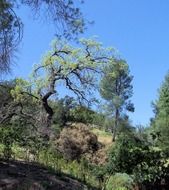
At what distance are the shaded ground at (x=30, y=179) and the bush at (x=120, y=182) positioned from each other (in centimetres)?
149

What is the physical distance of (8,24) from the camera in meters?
11.7

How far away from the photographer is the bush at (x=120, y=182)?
13.3 meters

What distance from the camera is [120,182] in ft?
44.6

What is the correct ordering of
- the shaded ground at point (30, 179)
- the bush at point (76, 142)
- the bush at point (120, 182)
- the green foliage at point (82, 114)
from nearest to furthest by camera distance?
the shaded ground at point (30, 179) < the bush at point (120, 182) < the bush at point (76, 142) < the green foliage at point (82, 114)

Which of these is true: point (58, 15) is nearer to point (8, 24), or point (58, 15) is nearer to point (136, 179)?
point (8, 24)

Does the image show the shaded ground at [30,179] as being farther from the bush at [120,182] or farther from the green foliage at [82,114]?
the green foliage at [82,114]

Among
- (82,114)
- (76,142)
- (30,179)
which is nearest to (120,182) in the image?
(30,179)

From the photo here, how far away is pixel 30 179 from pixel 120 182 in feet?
13.0

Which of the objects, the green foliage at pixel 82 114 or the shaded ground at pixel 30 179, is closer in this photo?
the shaded ground at pixel 30 179

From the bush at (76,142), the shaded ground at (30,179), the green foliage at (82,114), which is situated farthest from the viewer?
the green foliage at (82,114)

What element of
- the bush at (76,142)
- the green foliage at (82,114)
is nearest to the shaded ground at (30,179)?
the bush at (76,142)

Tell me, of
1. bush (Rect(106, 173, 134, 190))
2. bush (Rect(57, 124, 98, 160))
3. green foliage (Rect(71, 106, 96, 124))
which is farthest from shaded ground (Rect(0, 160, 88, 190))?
green foliage (Rect(71, 106, 96, 124))

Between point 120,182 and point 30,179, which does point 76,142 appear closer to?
point 120,182

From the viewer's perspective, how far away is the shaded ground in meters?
9.74
